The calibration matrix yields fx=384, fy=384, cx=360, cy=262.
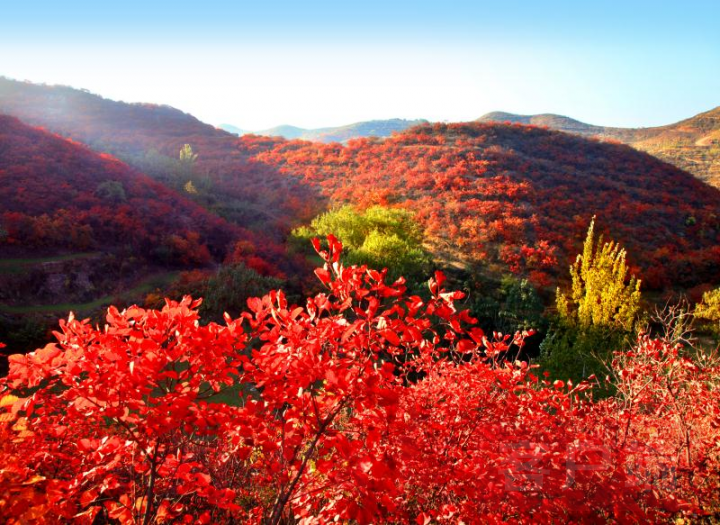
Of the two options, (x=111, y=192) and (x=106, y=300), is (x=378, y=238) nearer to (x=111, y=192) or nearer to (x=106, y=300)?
(x=106, y=300)

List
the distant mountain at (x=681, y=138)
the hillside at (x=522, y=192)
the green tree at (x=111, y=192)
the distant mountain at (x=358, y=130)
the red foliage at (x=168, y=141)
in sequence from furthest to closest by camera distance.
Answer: the distant mountain at (x=358, y=130) → the distant mountain at (x=681, y=138) → the red foliage at (x=168, y=141) → the hillside at (x=522, y=192) → the green tree at (x=111, y=192)

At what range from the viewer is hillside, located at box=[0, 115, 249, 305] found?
33.3 ft

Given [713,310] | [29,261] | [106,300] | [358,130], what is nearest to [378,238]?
[106,300]

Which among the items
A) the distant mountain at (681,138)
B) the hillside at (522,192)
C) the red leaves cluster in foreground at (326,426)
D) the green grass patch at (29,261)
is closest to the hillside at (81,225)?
the green grass patch at (29,261)

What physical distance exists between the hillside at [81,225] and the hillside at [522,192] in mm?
10351

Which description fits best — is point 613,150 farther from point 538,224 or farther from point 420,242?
point 420,242

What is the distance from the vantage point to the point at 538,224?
61.9ft

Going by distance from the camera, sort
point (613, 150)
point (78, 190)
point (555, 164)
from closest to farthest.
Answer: point (78, 190), point (555, 164), point (613, 150)

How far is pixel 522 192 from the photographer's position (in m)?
22.0

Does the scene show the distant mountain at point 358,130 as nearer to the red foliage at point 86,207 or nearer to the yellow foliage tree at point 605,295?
the red foliage at point 86,207

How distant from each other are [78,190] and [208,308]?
735 centimetres

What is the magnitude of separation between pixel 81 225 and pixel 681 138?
65829mm

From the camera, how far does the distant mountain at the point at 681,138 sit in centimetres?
3897

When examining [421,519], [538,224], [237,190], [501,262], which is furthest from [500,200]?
[421,519]
